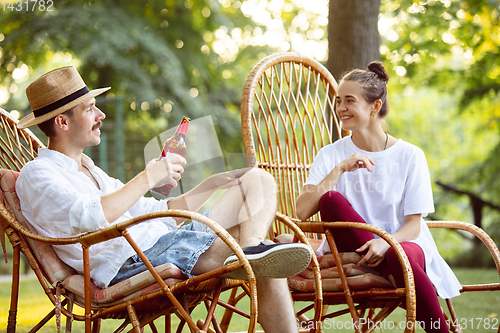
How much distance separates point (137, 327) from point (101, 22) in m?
6.94

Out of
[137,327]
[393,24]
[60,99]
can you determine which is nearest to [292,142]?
[60,99]

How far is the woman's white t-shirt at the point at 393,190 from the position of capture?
201cm

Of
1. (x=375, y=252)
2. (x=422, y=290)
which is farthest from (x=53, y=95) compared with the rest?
(x=422, y=290)

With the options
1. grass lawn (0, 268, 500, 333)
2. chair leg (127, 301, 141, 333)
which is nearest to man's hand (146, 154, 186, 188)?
chair leg (127, 301, 141, 333)

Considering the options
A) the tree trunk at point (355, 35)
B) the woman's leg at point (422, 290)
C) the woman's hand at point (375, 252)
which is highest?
the tree trunk at point (355, 35)

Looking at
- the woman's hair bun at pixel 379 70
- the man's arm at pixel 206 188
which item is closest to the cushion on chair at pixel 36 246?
the man's arm at pixel 206 188

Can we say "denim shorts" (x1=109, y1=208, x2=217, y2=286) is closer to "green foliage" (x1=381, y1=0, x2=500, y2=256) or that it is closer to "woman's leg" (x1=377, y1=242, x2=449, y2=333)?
"woman's leg" (x1=377, y1=242, x2=449, y2=333)

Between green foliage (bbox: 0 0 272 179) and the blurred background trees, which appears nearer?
the blurred background trees

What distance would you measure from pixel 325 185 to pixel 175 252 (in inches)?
28.5

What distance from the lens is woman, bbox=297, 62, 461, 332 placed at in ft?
6.04

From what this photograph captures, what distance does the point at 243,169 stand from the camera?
1520mm

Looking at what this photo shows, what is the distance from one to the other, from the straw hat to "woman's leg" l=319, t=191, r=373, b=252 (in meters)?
1.01

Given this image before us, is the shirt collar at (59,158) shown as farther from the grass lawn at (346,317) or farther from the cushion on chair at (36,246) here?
the grass lawn at (346,317)

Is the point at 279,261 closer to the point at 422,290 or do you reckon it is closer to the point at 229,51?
the point at 422,290
